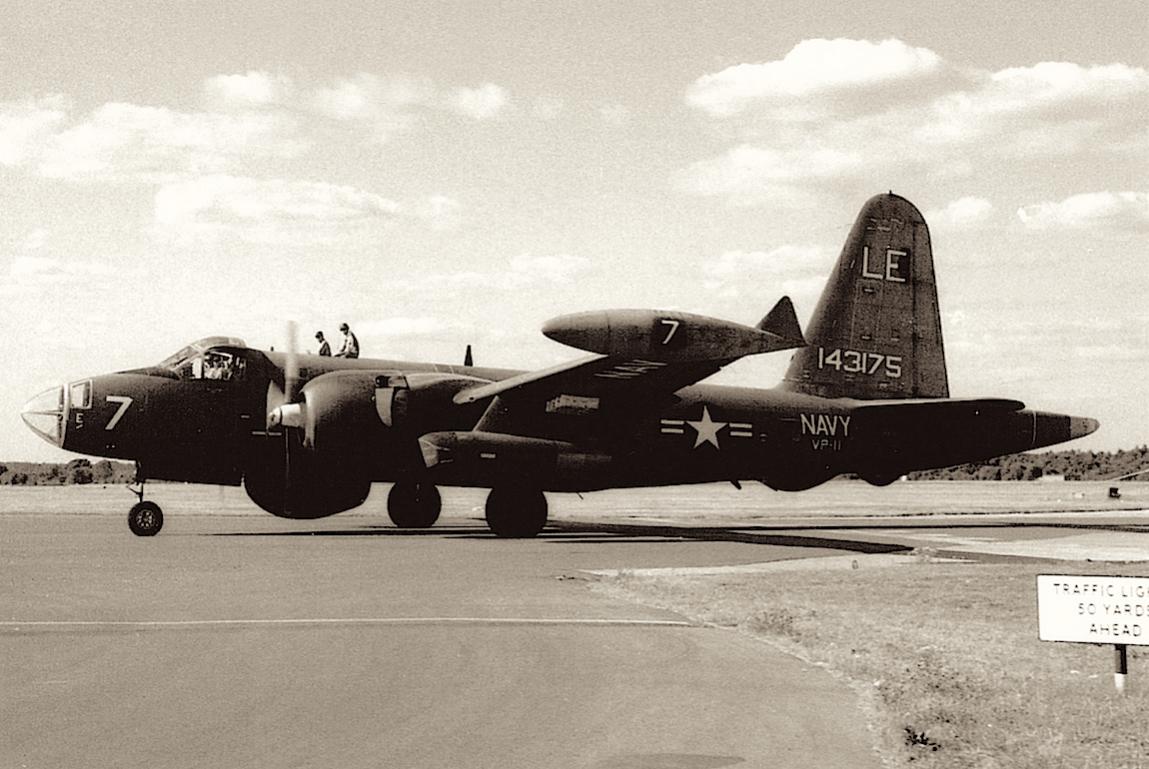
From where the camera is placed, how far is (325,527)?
3247 centimetres

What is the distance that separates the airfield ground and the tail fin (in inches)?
405

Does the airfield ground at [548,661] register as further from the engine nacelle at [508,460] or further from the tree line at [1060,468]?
the tree line at [1060,468]

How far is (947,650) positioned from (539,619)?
426cm

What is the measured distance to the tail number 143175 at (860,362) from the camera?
108ft

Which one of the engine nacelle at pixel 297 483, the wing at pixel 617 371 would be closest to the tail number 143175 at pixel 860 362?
the wing at pixel 617 371

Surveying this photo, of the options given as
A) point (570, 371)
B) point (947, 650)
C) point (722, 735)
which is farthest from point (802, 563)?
point (722, 735)

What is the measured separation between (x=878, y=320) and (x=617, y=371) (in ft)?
32.5

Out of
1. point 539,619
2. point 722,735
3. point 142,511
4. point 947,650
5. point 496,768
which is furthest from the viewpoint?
point 142,511

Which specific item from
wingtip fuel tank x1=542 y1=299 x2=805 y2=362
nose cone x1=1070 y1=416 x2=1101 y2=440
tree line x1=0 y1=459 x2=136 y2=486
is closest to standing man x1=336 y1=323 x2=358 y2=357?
wingtip fuel tank x1=542 y1=299 x2=805 y2=362

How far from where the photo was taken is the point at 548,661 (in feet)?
34.5

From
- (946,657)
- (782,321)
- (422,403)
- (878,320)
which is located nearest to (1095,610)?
(946,657)

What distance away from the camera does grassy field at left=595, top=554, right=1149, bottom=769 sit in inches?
296

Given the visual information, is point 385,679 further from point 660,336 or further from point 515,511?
point 515,511

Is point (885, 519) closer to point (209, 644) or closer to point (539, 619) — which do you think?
point (539, 619)
